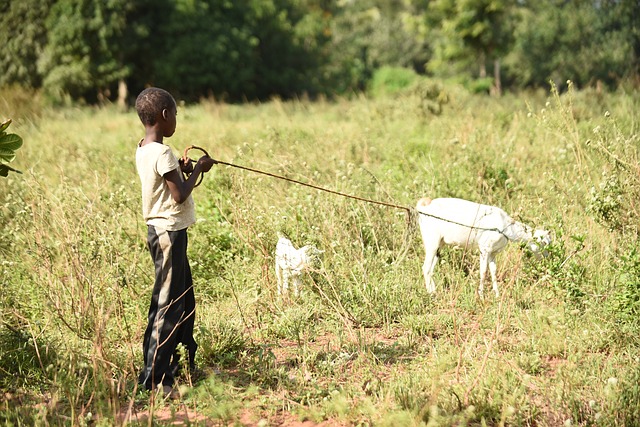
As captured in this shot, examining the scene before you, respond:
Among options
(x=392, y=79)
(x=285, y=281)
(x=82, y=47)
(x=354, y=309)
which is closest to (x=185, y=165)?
(x=285, y=281)

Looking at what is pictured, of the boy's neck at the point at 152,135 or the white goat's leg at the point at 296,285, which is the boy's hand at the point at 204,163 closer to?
the boy's neck at the point at 152,135

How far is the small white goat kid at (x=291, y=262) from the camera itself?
494cm

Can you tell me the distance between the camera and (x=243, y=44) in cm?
2683

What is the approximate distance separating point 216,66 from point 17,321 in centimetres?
2183

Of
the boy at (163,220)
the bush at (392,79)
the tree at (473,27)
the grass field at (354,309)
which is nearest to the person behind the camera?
the grass field at (354,309)

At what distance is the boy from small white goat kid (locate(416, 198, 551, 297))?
2.03 meters

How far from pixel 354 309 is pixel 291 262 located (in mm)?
613

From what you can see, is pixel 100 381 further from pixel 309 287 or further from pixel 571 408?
pixel 571 408

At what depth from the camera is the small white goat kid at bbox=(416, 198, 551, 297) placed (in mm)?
4988

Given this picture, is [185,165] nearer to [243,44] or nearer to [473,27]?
[473,27]

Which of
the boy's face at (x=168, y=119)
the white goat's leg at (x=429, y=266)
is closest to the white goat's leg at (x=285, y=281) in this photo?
the white goat's leg at (x=429, y=266)

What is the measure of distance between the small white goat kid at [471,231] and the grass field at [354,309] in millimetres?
142

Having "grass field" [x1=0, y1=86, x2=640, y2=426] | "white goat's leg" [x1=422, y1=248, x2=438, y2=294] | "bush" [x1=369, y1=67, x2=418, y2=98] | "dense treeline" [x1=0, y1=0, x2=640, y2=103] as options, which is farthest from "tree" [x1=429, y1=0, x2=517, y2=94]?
"white goat's leg" [x1=422, y1=248, x2=438, y2=294]

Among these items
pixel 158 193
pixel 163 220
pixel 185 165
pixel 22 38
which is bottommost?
pixel 163 220
